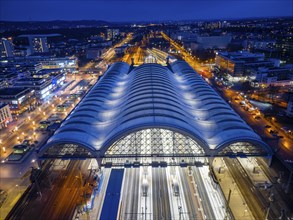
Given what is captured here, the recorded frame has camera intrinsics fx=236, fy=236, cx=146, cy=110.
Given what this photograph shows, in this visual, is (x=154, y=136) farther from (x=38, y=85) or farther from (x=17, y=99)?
(x=38, y=85)

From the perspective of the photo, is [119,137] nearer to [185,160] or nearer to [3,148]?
[185,160]

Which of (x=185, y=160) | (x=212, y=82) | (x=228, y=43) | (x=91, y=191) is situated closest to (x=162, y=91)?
(x=185, y=160)

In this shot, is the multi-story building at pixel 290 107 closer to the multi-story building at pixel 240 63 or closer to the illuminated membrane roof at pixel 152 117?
the illuminated membrane roof at pixel 152 117

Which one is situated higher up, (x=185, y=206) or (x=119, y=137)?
(x=119, y=137)

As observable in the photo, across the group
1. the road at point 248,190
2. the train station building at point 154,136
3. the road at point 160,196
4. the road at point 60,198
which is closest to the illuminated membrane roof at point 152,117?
the train station building at point 154,136

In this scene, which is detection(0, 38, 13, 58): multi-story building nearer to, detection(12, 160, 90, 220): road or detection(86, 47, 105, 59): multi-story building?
detection(86, 47, 105, 59): multi-story building

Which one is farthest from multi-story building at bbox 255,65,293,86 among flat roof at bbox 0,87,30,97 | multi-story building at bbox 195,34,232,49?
flat roof at bbox 0,87,30,97
